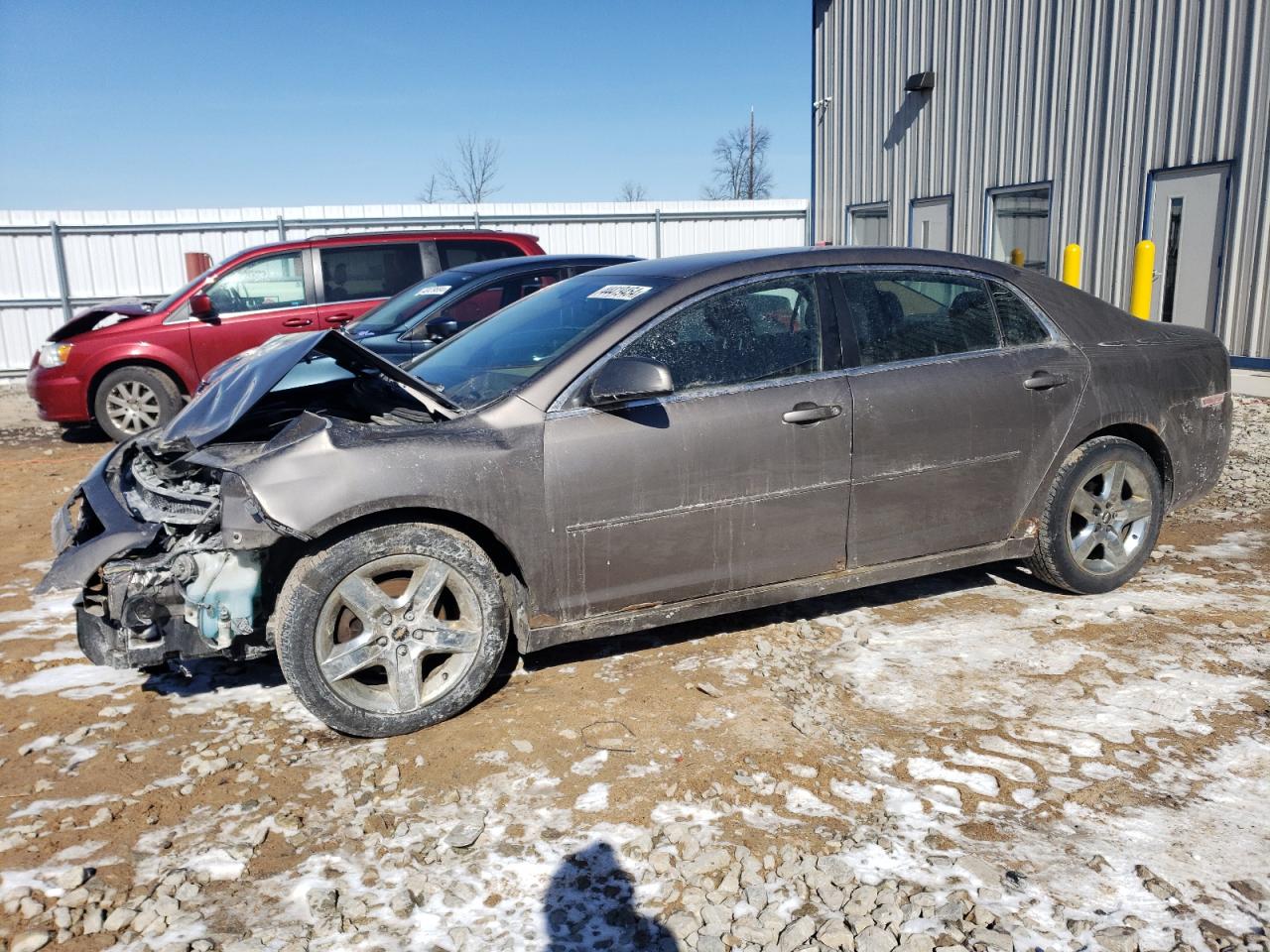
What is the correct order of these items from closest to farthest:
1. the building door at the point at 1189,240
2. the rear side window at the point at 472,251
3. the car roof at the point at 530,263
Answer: the car roof at the point at 530,263 < the rear side window at the point at 472,251 < the building door at the point at 1189,240

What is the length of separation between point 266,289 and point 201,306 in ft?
2.03

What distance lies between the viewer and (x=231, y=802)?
3072 millimetres

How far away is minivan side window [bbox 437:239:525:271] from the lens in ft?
32.4

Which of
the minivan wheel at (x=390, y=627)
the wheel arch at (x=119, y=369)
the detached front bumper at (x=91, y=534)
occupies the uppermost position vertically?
the wheel arch at (x=119, y=369)

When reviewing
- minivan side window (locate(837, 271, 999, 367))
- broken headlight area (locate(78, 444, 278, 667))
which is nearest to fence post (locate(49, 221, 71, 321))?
broken headlight area (locate(78, 444, 278, 667))

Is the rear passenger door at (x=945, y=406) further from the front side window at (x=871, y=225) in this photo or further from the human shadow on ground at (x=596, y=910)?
the front side window at (x=871, y=225)

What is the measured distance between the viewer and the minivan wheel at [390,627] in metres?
3.28

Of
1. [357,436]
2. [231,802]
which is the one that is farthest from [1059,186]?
[231,802]

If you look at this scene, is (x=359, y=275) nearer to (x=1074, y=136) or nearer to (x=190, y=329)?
(x=190, y=329)

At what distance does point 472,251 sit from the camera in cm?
998

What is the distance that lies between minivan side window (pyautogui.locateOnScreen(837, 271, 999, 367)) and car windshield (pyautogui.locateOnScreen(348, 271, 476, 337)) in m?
4.22

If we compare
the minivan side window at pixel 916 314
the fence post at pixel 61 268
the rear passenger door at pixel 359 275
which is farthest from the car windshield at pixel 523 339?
the fence post at pixel 61 268

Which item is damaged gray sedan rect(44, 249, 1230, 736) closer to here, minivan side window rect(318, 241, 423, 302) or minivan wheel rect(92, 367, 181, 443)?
minivan side window rect(318, 241, 423, 302)

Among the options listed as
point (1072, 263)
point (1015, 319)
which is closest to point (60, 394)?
point (1015, 319)
